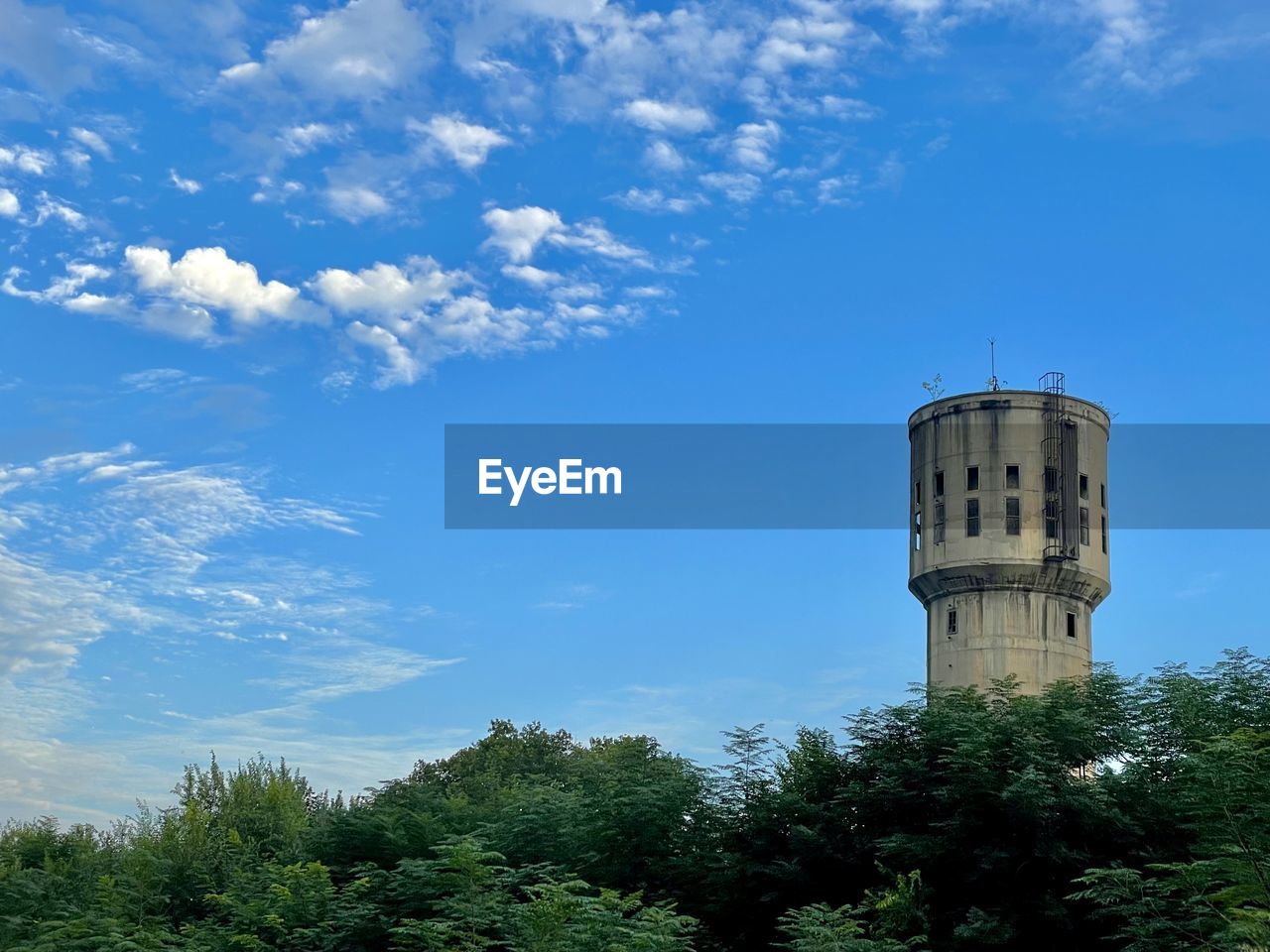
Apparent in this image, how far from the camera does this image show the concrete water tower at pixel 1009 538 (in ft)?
Result: 159

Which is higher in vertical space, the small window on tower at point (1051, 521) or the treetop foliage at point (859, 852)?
the small window on tower at point (1051, 521)

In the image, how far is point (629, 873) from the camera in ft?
109

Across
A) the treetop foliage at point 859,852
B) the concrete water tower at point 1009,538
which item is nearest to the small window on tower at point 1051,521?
the concrete water tower at point 1009,538

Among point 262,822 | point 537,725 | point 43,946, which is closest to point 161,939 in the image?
point 43,946

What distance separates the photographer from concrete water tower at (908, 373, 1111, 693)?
4841 centimetres

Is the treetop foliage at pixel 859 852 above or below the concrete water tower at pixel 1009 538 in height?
below

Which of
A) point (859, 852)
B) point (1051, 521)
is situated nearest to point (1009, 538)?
point (1051, 521)

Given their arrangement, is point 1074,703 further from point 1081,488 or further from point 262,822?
point 262,822

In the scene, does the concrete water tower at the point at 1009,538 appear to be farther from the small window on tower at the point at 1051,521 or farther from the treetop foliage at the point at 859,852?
the treetop foliage at the point at 859,852

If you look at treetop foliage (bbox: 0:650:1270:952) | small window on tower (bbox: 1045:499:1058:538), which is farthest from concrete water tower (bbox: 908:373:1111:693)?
treetop foliage (bbox: 0:650:1270:952)

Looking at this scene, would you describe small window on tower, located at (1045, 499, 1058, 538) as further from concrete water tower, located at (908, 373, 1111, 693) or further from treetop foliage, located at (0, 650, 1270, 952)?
treetop foliage, located at (0, 650, 1270, 952)

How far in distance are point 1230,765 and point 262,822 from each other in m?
39.4

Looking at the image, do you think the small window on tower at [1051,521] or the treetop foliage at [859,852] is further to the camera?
the small window on tower at [1051,521]

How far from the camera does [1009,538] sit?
159ft
